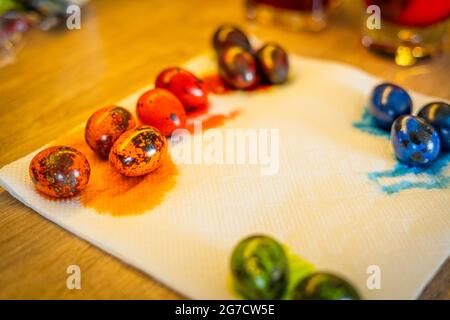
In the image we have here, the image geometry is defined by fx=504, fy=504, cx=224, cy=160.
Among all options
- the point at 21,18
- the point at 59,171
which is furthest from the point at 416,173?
the point at 21,18

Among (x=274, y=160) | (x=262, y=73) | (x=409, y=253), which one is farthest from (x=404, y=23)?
(x=409, y=253)

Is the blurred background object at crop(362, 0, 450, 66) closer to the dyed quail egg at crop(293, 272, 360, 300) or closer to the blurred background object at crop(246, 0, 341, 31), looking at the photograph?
the blurred background object at crop(246, 0, 341, 31)

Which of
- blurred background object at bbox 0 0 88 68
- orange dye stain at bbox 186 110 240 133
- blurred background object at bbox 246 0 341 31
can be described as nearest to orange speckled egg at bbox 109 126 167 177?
orange dye stain at bbox 186 110 240 133

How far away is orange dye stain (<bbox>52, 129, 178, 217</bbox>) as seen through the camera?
28.1 inches

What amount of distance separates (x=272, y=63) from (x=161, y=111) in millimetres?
267

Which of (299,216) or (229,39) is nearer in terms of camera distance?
(299,216)

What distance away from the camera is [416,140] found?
2.45ft

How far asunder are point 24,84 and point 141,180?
0.43 meters

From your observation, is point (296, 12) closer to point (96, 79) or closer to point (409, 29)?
point (409, 29)

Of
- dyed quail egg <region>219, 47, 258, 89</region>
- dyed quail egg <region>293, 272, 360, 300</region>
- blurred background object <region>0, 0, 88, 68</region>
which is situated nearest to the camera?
dyed quail egg <region>293, 272, 360, 300</region>

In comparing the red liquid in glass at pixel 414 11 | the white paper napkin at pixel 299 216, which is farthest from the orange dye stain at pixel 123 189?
the red liquid in glass at pixel 414 11

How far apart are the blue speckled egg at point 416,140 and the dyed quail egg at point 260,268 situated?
0.30 m

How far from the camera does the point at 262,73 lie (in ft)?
3.26

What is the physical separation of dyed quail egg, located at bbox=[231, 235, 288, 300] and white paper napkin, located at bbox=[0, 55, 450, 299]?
0.05 meters
